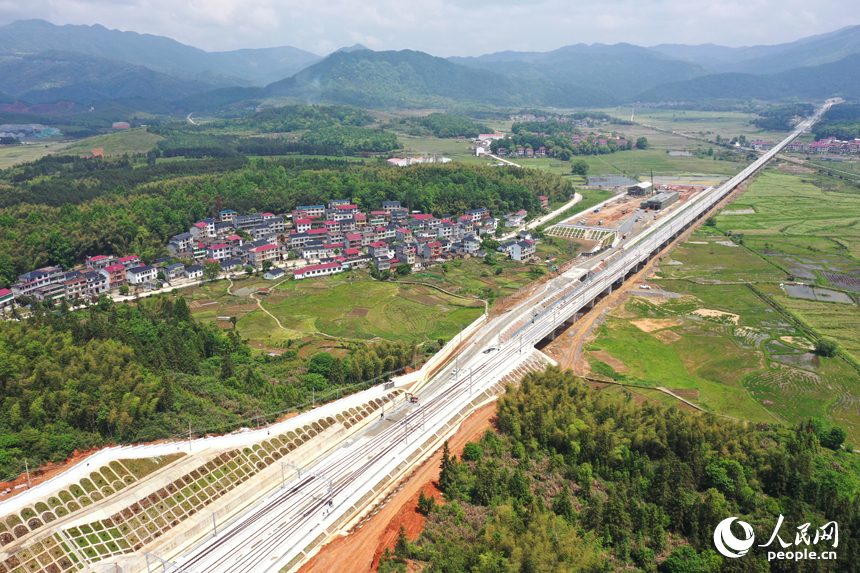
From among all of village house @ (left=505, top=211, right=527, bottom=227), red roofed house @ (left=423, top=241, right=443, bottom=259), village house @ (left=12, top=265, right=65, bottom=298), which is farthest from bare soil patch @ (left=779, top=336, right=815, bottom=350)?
village house @ (left=12, top=265, right=65, bottom=298)

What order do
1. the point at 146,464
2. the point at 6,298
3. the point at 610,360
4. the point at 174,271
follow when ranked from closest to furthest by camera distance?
the point at 146,464 → the point at 610,360 → the point at 6,298 → the point at 174,271

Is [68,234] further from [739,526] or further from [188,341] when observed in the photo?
[739,526]

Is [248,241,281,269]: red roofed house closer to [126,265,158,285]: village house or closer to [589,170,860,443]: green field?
[126,265,158,285]: village house

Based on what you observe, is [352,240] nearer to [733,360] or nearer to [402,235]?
[402,235]

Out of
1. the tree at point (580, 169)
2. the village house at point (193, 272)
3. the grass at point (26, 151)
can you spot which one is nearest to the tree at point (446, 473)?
the village house at point (193, 272)

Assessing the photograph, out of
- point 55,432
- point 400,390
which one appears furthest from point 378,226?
point 55,432

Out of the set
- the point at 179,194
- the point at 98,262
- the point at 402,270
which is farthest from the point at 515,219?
the point at 98,262
